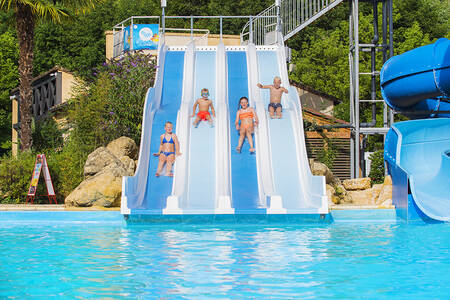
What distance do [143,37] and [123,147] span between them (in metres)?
10.0

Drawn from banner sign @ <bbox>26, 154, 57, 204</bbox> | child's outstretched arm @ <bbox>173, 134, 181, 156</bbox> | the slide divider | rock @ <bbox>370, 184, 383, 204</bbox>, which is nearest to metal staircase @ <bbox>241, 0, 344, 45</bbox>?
the slide divider

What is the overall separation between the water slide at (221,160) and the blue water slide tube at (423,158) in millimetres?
1730

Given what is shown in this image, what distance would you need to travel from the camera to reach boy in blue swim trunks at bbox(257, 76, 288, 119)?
14164mm

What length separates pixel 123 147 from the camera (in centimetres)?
1495

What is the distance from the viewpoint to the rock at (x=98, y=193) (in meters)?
11.4

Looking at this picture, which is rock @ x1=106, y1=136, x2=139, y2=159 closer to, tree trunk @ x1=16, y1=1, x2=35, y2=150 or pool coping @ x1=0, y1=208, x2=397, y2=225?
tree trunk @ x1=16, y1=1, x2=35, y2=150

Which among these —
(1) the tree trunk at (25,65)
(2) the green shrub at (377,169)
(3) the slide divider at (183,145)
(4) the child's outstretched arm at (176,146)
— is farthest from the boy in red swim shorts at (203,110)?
(2) the green shrub at (377,169)

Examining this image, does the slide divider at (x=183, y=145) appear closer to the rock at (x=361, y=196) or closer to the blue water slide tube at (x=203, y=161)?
the blue water slide tube at (x=203, y=161)

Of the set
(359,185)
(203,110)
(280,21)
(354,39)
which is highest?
(280,21)

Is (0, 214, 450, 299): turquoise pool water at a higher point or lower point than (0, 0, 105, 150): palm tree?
lower

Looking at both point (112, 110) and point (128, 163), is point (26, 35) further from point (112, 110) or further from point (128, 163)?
point (128, 163)

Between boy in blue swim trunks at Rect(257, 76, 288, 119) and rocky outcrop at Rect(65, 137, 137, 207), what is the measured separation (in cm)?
376

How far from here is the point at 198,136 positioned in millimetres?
13328

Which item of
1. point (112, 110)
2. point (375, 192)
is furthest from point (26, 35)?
point (375, 192)
